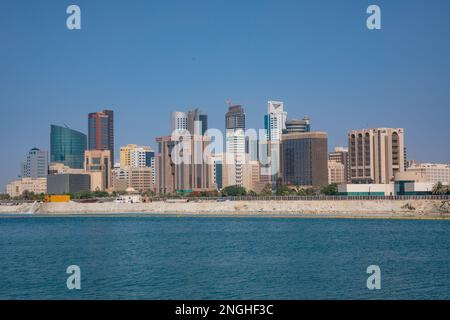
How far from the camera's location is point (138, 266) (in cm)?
4050

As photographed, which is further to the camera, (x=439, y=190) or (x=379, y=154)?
(x=379, y=154)

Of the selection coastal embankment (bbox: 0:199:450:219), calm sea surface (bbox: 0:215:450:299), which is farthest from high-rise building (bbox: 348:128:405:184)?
calm sea surface (bbox: 0:215:450:299)

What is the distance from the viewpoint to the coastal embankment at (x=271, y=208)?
110 m

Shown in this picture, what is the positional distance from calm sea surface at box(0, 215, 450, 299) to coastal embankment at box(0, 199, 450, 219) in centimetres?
4834

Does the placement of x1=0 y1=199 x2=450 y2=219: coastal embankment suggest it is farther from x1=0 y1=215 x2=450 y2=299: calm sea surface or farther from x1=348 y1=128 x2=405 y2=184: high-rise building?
x1=348 y1=128 x2=405 y2=184: high-rise building

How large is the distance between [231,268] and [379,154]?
15672 cm

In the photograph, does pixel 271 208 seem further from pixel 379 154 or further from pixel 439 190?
pixel 379 154

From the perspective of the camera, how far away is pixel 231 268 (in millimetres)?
38844

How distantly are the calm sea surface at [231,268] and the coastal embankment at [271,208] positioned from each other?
48340 millimetres

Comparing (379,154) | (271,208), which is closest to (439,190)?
(271,208)

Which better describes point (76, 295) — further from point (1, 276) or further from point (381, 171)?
point (381, 171)
